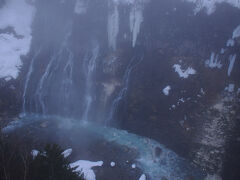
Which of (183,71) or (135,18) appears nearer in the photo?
(183,71)

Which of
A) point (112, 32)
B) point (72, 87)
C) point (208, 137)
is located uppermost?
point (112, 32)

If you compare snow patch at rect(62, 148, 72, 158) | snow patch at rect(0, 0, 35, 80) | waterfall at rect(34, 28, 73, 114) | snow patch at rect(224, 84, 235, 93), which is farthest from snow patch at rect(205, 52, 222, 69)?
snow patch at rect(0, 0, 35, 80)

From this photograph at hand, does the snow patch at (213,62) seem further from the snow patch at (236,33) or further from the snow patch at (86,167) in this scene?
the snow patch at (86,167)

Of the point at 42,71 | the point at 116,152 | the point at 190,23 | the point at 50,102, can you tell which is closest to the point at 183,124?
the point at 116,152

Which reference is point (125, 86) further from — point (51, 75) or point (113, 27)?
point (51, 75)

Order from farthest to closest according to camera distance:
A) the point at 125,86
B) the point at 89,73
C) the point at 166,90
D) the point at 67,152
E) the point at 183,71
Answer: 1. the point at 89,73
2. the point at 125,86
3. the point at 166,90
4. the point at 183,71
5. the point at 67,152

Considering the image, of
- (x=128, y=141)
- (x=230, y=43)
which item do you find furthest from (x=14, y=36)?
(x=230, y=43)

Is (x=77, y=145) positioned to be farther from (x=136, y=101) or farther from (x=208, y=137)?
(x=208, y=137)

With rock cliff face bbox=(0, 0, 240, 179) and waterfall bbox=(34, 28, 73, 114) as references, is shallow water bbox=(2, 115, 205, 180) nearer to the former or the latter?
rock cliff face bbox=(0, 0, 240, 179)
